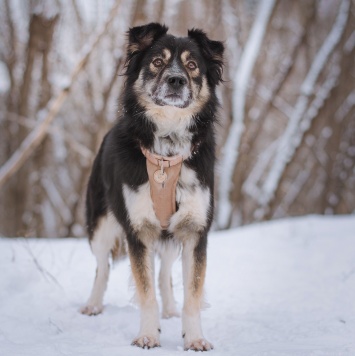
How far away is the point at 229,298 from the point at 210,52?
2462 millimetres

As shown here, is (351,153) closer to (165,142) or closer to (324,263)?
(324,263)

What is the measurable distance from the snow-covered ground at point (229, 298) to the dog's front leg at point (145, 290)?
13 cm

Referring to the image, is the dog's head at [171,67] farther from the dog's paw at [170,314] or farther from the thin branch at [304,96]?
the thin branch at [304,96]

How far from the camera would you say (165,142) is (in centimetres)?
421

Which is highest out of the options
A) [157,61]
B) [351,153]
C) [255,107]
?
[157,61]

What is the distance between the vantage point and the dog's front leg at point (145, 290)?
147 inches

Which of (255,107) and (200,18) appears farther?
(255,107)

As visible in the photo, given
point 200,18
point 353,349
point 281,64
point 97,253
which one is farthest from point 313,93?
point 353,349

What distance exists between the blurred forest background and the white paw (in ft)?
29.8

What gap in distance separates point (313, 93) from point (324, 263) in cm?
865

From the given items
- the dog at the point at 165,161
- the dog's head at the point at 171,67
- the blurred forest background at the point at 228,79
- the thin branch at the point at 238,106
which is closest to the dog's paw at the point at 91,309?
the dog at the point at 165,161

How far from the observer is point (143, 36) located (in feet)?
14.4

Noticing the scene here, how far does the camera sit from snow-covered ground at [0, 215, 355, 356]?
373cm

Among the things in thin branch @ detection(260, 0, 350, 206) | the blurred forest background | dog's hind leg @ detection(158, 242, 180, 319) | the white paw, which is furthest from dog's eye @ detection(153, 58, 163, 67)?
thin branch @ detection(260, 0, 350, 206)
